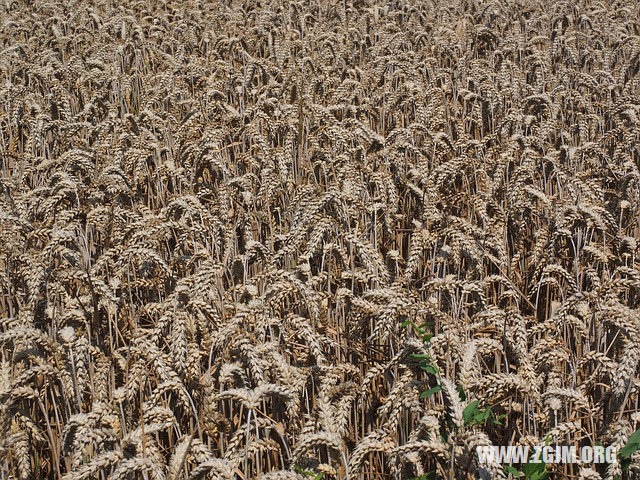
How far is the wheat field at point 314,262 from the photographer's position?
7.34 ft

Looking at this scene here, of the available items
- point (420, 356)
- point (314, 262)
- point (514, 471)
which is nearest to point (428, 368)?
point (420, 356)

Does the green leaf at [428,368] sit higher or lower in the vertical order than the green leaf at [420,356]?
lower

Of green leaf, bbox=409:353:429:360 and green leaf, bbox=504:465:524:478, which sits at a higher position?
green leaf, bbox=409:353:429:360

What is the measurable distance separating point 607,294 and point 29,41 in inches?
253

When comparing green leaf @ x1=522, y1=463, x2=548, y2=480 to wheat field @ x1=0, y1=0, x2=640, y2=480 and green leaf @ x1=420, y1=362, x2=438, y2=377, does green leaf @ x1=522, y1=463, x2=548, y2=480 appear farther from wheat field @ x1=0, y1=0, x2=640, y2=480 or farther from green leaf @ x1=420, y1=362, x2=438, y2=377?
green leaf @ x1=420, y1=362, x2=438, y2=377

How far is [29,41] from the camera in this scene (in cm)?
735

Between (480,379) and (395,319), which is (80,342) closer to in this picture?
(395,319)

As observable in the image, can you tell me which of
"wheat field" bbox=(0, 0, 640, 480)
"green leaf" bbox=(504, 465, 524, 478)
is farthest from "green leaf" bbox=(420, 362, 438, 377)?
"green leaf" bbox=(504, 465, 524, 478)

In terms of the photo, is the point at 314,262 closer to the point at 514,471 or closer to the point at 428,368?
the point at 428,368

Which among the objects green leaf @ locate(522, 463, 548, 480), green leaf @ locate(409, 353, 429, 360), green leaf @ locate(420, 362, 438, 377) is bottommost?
green leaf @ locate(522, 463, 548, 480)

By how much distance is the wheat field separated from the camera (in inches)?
88.1

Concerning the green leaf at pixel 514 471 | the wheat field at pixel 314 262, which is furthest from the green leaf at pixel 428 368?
the green leaf at pixel 514 471

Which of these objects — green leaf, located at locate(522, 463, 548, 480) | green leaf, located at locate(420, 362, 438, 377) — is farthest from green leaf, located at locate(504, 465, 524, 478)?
green leaf, located at locate(420, 362, 438, 377)

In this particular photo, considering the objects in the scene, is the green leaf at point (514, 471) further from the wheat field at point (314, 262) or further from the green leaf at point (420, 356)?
the green leaf at point (420, 356)
